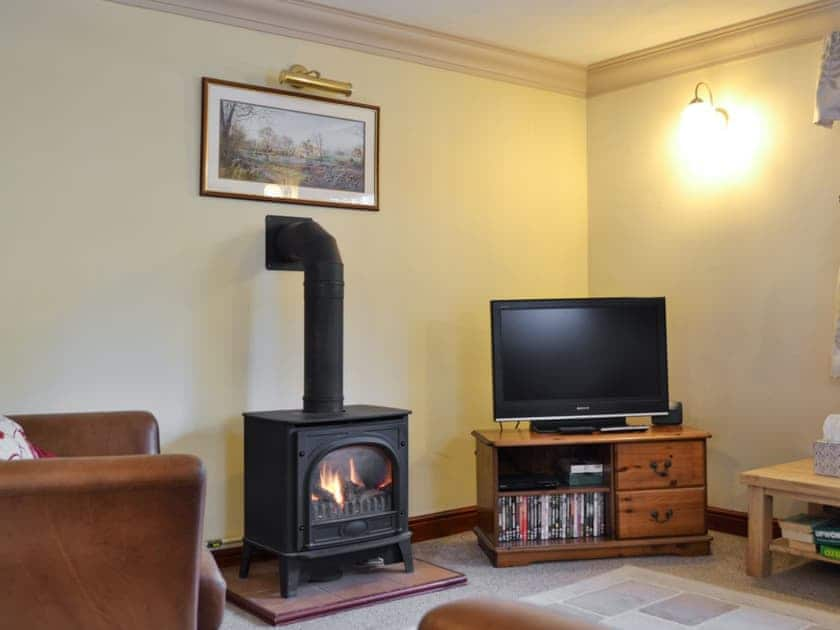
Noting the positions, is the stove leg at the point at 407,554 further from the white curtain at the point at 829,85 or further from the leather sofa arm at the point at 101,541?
the white curtain at the point at 829,85

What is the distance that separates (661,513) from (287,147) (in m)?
2.29

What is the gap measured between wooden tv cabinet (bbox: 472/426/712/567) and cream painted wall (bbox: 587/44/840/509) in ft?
1.62

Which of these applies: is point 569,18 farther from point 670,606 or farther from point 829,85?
point 670,606

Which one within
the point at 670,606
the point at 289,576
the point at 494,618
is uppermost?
the point at 494,618

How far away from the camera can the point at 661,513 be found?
402 cm

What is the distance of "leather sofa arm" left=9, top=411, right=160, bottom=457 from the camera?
9.91ft

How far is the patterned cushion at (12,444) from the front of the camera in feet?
7.99

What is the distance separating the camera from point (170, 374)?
3.69 m

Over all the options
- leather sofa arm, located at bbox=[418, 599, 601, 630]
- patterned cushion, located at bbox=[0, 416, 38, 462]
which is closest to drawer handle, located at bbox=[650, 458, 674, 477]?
patterned cushion, located at bbox=[0, 416, 38, 462]

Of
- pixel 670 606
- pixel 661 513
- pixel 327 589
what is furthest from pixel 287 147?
pixel 670 606

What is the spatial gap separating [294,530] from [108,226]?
4.51 ft

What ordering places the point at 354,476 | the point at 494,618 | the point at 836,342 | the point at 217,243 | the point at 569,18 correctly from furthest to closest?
the point at 569,18 < the point at 836,342 < the point at 217,243 < the point at 354,476 < the point at 494,618

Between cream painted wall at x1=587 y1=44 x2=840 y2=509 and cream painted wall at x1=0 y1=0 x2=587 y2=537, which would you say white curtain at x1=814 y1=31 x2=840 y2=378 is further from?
cream painted wall at x1=0 y1=0 x2=587 y2=537

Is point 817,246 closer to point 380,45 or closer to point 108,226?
point 380,45
